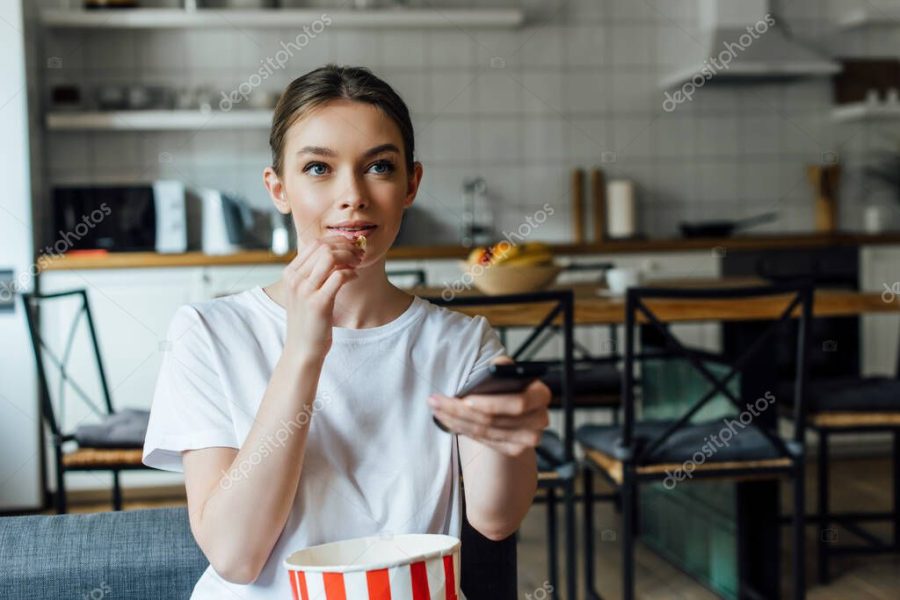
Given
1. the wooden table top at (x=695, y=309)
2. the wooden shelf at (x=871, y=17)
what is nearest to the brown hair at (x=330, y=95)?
the wooden table top at (x=695, y=309)

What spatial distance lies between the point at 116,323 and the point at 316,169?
295cm

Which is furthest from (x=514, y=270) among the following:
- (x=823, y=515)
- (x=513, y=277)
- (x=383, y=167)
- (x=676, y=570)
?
(x=383, y=167)

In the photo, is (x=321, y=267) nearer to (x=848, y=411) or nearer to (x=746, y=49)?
(x=848, y=411)

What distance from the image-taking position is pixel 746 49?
4512 mm

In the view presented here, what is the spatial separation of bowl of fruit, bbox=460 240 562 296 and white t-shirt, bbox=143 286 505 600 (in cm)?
146

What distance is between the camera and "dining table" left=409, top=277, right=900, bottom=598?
7.38 feet

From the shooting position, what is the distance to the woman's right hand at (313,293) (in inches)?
38.0

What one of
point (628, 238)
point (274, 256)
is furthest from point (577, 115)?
point (274, 256)

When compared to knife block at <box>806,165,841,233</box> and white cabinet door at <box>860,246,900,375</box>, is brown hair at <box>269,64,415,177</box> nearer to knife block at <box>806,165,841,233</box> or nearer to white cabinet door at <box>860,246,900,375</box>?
white cabinet door at <box>860,246,900,375</box>

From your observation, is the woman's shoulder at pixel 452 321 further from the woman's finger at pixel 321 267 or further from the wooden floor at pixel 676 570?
the wooden floor at pixel 676 570

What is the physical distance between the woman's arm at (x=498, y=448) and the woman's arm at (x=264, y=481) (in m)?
0.16

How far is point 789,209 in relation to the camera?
15.8ft

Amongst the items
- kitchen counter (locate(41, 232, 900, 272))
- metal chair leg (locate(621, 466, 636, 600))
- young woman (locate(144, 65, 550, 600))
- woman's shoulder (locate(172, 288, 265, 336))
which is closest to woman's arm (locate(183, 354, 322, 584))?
young woman (locate(144, 65, 550, 600))

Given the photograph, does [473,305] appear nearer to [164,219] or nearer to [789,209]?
[164,219]
